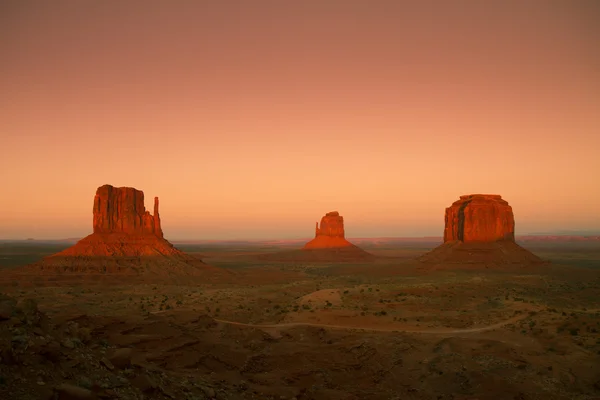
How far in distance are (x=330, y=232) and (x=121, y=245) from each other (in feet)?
369

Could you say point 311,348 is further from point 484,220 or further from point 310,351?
point 484,220

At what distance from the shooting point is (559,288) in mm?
58938

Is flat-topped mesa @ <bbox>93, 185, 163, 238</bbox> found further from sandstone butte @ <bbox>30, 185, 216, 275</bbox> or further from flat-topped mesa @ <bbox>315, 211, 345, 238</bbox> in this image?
flat-topped mesa @ <bbox>315, 211, 345, 238</bbox>

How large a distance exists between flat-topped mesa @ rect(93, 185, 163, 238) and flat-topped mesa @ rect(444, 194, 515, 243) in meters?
69.9

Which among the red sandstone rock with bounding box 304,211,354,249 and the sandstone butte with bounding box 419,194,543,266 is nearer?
the sandstone butte with bounding box 419,194,543,266

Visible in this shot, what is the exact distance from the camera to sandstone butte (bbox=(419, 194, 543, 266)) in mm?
92438

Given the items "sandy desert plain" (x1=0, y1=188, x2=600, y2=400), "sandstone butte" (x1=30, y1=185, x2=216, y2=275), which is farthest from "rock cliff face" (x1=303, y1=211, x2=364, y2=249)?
"sandy desert plain" (x1=0, y1=188, x2=600, y2=400)

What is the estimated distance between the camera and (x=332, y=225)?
182 meters

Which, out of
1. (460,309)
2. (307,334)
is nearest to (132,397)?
(307,334)

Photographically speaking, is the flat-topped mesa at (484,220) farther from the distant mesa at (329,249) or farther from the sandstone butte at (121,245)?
the sandstone butte at (121,245)

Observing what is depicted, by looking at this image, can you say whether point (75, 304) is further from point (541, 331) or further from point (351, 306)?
point (541, 331)

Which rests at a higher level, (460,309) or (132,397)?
(132,397)

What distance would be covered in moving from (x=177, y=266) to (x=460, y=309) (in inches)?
2100

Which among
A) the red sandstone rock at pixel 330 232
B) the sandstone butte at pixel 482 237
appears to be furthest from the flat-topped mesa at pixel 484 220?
the red sandstone rock at pixel 330 232
